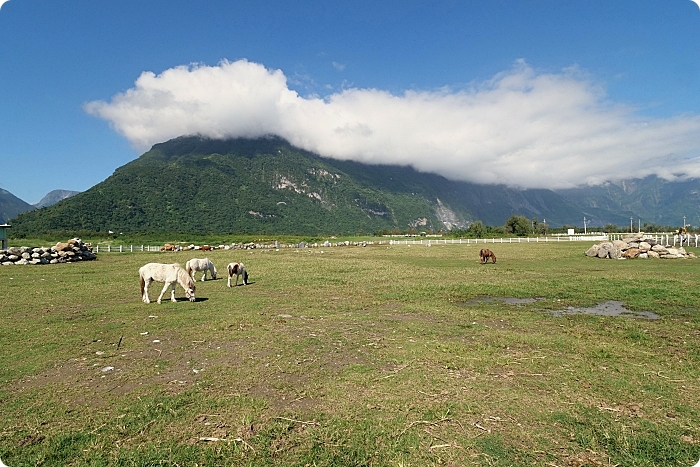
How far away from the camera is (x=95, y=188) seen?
495 feet

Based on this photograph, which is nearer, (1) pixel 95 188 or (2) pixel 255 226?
(1) pixel 95 188

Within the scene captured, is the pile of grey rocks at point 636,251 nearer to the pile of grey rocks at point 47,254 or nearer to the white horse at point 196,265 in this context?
the white horse at point 196,265

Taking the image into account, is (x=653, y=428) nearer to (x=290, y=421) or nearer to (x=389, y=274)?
(x=290, y=421)

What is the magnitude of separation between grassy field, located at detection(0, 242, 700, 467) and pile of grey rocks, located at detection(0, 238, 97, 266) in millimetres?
26214

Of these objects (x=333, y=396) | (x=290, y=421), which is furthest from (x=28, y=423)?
(x=333, y=396)

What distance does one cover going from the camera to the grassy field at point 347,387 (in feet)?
15.2

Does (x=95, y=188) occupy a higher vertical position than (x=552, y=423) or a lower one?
higher

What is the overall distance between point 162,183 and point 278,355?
195760 millimetres

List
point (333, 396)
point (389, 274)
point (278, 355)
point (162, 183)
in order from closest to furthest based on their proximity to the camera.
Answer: point (333, 396)
point (278, 355)
point (389, 274)
point (162, 183)

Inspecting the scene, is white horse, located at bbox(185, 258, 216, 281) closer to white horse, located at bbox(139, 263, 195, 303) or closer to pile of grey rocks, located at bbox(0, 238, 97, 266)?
white horse, located at bbox(139, 263, 195, 303)

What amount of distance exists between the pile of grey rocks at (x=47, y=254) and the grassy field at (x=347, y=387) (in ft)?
86.0

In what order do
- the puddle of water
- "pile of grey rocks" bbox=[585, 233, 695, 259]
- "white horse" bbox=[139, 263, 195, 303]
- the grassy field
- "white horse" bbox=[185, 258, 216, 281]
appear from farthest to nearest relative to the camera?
"pile of grey rocks" bbox=[585, 233, 695, 259] → "white horse" bbox=[185, 258, 216, 281] → "white horse" bbox=[139, 263, 195, 303] → the puddle of water → the grassy field

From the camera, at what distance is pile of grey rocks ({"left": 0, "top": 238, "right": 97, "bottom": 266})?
1282 inches

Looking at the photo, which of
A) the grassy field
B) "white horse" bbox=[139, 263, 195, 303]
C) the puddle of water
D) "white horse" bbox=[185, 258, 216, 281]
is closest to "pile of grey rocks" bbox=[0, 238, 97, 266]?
"white horse" bbox=[185, 258, 216, 281]
